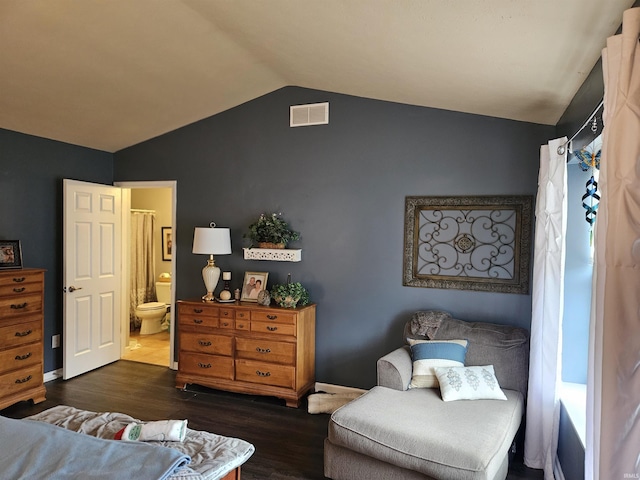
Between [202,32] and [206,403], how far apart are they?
2.98m

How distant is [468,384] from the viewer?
2887mm

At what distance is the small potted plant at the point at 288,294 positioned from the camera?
393cm

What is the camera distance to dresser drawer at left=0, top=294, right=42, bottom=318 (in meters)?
3.55

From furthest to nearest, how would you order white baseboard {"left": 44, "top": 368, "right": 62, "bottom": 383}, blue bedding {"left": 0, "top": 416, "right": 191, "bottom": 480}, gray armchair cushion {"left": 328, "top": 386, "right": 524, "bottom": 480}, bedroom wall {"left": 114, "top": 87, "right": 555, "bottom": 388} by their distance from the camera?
white baseboard {"left": 44, "top": 368, "right": 62, "bottom": 383}, bedroom wall {"left": 114, "top": 87, "right": 555, "bottom": 388}, gray armchair cushion {"left": 328, "top": 386, "right": 524, "bottom": 480}, blue bedding {"left": 0, "top": 416, "right": 191, "bottom": 480}

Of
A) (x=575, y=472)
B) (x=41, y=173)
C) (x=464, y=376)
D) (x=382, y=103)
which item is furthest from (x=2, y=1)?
(x=575, y=472)

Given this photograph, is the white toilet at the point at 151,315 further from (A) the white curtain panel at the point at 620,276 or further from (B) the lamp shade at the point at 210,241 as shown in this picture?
(A) the white curtain panel at the point at 620,276

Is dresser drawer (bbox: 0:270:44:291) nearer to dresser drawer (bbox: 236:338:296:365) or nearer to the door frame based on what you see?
the door frame

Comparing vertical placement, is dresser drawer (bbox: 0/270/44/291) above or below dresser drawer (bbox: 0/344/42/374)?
above

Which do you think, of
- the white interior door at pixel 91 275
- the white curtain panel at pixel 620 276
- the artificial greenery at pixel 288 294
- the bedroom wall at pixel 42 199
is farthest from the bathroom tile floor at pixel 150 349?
the white curtain panel at pixel 620 276

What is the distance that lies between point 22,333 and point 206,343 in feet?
4.89

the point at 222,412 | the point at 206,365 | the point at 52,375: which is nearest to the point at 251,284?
the point at 206,365

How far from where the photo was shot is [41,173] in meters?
4.30

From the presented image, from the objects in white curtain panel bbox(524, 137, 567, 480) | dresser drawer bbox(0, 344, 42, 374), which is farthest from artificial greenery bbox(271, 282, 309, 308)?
dresser drawer bbox(0, 344, 42, 374)

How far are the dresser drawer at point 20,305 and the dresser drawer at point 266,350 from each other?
68.0 inches
